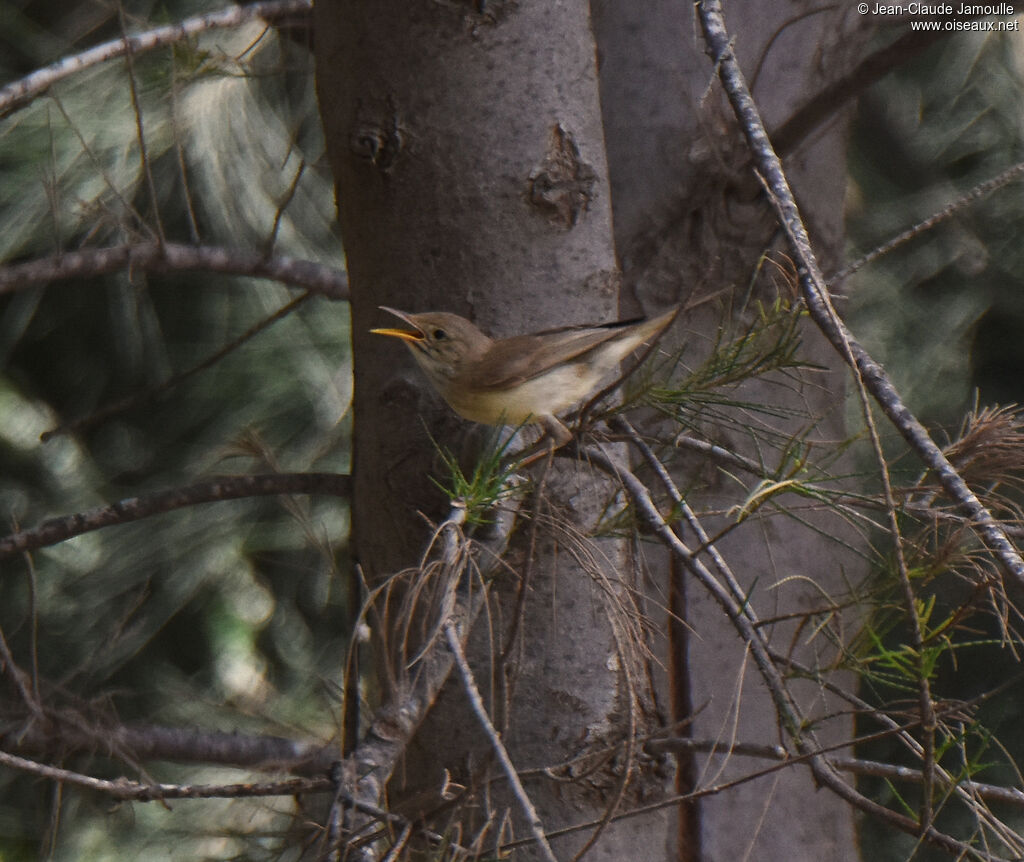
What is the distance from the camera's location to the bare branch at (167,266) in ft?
5.27

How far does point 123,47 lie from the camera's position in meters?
1.62

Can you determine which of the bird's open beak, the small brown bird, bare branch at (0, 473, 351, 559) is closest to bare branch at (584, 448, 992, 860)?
the small brown bird

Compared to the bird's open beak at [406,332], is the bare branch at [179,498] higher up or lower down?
lower down

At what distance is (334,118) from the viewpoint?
1518mm

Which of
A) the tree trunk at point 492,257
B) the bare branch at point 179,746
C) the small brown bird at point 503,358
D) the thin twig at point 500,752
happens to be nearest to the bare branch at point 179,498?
the tree trunk at point 492,257

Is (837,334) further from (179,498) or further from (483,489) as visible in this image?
(179,498)

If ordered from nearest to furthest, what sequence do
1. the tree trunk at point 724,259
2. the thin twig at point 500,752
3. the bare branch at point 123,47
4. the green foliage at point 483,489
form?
the thin twig at point 500,752 → the green foliage at point 483,489 → the bare branch at point 123,47 → the tree trunk at point 724,259

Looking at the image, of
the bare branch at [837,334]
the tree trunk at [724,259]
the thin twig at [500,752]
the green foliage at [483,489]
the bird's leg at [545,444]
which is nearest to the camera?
the thin twig at [500,752]

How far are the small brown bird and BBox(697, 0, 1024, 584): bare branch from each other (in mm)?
325

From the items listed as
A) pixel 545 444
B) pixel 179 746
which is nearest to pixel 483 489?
pixel 545 444

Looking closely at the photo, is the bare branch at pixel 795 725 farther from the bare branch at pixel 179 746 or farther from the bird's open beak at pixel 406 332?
the bare branch at pixel 179 746

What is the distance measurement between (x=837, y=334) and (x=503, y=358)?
20.6 inches

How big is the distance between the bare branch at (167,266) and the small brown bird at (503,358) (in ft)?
1.35

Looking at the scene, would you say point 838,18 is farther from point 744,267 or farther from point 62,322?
point 62,322
